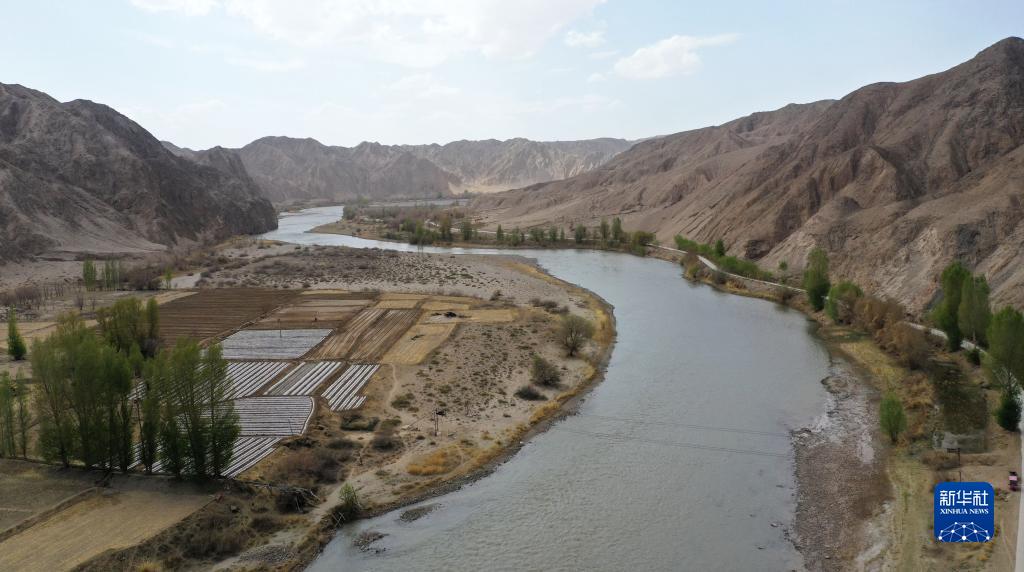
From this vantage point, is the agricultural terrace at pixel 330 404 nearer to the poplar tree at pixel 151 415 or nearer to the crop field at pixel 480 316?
the crop field at pixel 480 316

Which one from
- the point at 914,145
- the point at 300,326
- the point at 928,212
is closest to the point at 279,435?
the point at 300,326

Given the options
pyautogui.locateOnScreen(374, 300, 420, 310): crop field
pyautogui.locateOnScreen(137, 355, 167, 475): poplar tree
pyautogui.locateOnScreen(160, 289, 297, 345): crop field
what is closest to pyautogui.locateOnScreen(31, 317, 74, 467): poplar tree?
pyautogui.locateOnScreen(137, 355, 167, 475): poplar tree

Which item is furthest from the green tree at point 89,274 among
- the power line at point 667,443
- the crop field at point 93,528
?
the power line at point 667,443

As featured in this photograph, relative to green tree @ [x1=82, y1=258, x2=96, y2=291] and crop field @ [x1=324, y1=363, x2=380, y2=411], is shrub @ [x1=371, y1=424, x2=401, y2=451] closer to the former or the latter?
crop field @ [x1=324, y1=363, x2=380, y2=411]

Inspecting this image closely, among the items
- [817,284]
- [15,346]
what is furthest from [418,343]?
[817,284]

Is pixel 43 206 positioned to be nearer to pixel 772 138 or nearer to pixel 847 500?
pixel 847 500
